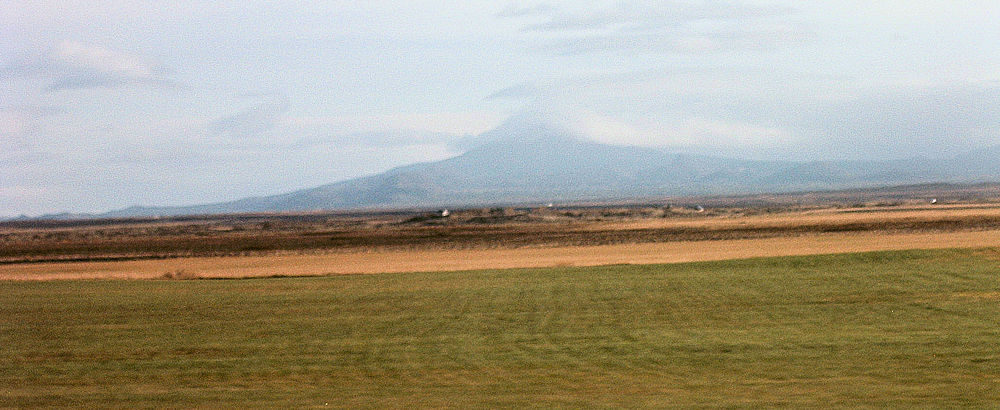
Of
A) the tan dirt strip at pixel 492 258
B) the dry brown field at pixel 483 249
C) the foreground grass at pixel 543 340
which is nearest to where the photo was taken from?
the foreground grass at pixel 543 340

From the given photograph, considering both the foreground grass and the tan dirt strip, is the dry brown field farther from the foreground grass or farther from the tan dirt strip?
the foreground grass

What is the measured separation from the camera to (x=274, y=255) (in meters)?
49.8

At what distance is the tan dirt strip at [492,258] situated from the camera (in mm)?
37469

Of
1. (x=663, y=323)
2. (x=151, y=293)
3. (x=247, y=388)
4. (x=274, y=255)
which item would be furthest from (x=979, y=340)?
(x=274, y=255)

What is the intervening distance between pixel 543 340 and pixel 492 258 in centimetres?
2376

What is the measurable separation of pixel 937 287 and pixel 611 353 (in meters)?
10.2

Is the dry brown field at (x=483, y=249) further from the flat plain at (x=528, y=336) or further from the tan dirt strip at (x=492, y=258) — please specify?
the flat plain at (x=528, y=336)

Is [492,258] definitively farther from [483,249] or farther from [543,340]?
[543,340]

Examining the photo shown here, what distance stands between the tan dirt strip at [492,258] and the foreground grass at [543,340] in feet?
27.1

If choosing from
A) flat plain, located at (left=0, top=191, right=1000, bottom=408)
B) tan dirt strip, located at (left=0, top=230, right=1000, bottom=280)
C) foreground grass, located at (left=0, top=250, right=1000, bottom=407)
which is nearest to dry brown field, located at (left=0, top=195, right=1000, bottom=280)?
tan dirt strip, located at (left=0, top=230, right=1000, bottom=280)

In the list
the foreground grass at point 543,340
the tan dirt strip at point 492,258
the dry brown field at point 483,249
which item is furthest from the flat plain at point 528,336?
the dry brown field at point 483,249

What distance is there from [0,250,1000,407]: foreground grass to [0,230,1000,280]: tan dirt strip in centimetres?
825

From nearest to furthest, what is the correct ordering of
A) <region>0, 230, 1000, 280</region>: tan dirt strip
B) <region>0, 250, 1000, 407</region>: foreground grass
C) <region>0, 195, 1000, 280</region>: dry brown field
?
<region>0, 250, 1000, 407</region>: foreground grass → <region>0, 230, 1000, 280</region>: tan dirt strip → <region>0, 195, 1000, 280</region>: dry brown field

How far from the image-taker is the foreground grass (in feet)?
44.5
